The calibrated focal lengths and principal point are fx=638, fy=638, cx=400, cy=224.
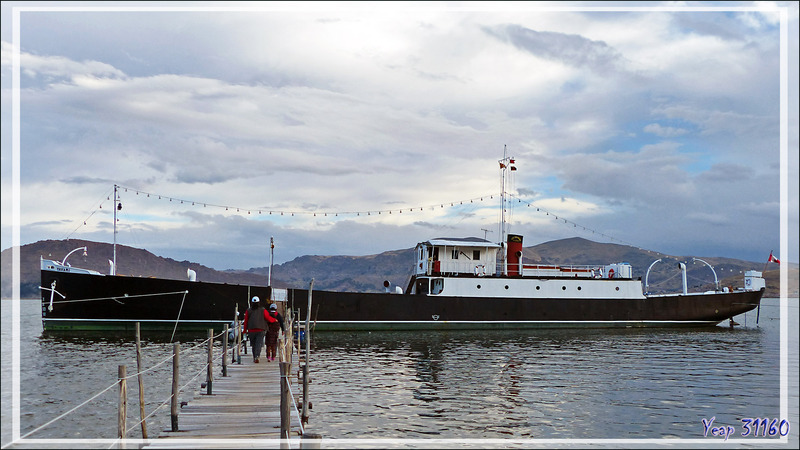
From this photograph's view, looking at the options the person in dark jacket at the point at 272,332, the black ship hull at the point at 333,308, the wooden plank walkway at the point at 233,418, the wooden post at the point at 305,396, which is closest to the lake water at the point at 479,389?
the wooden post at the point at 305,396

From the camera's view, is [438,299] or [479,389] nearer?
[479,389]

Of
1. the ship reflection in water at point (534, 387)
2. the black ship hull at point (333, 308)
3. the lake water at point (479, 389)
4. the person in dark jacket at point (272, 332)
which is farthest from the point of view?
the black ship hull at point (333, 308)

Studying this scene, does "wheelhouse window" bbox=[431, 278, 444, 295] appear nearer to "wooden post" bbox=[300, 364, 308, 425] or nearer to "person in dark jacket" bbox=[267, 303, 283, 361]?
"person in dark jacket" bbox=[267, 303, 283, 361]

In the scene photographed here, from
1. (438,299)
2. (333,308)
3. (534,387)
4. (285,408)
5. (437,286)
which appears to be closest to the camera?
(285,408)

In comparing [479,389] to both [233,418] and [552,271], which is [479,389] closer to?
[233,418]

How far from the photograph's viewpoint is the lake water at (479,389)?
1490cm

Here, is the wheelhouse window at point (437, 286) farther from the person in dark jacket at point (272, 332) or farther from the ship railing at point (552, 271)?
the person in dark jacket at point (272, 332)

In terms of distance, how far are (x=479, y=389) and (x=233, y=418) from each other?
9832 millimetres

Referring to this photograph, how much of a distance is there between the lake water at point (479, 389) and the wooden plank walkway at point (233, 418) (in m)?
1.35

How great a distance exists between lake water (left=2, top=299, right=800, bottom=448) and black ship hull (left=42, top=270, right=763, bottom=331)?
276 cm

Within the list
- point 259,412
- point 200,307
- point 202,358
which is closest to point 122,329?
point 200,307

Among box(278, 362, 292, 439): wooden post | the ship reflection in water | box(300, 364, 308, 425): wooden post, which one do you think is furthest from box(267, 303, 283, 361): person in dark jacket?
box(278, 362, 292, 439): wooden post

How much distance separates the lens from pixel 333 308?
130ft

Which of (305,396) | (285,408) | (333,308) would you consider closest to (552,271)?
(333,308)
